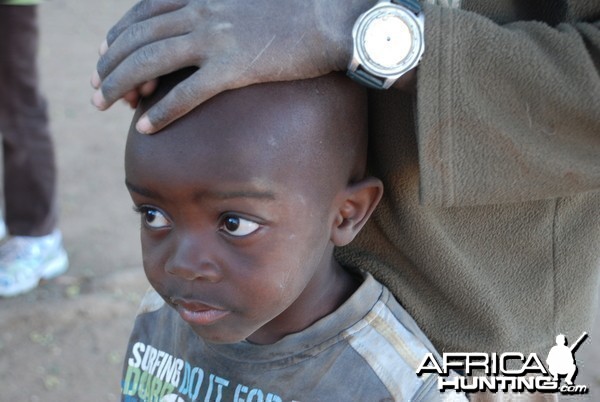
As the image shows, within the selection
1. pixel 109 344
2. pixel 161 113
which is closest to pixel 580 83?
pixel 161 113

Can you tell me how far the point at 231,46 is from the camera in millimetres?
1368

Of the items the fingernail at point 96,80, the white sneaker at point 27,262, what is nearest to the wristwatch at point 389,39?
the fingernail at point 96,80

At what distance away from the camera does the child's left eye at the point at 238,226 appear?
4.76 ft

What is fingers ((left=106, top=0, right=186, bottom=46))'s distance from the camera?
143 cm

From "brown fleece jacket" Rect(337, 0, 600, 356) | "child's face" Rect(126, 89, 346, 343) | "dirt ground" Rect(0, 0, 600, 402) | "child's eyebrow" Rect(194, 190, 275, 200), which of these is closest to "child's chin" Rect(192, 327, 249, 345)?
"child's face" Rect(126, 89, 346, 343)

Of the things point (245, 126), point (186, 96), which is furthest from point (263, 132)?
point (186, 96)

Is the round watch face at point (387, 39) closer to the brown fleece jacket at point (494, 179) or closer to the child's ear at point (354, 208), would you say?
the brown fleece jacket at point (494, 179)

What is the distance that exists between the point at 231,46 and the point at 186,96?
0.37 feet

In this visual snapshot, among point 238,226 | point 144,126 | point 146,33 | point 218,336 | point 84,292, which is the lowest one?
point 218,336

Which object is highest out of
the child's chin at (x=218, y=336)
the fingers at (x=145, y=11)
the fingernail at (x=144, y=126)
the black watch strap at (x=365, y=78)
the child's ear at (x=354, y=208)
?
the fingers at (x=145, y=11)

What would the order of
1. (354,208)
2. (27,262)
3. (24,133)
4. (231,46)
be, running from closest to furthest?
(231,46), (354,208), (24,133), (27,262)

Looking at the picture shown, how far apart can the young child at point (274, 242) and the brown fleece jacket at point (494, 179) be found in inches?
3.0

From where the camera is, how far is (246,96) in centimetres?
143

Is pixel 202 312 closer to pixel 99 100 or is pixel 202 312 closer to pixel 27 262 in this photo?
pixel 99 100
